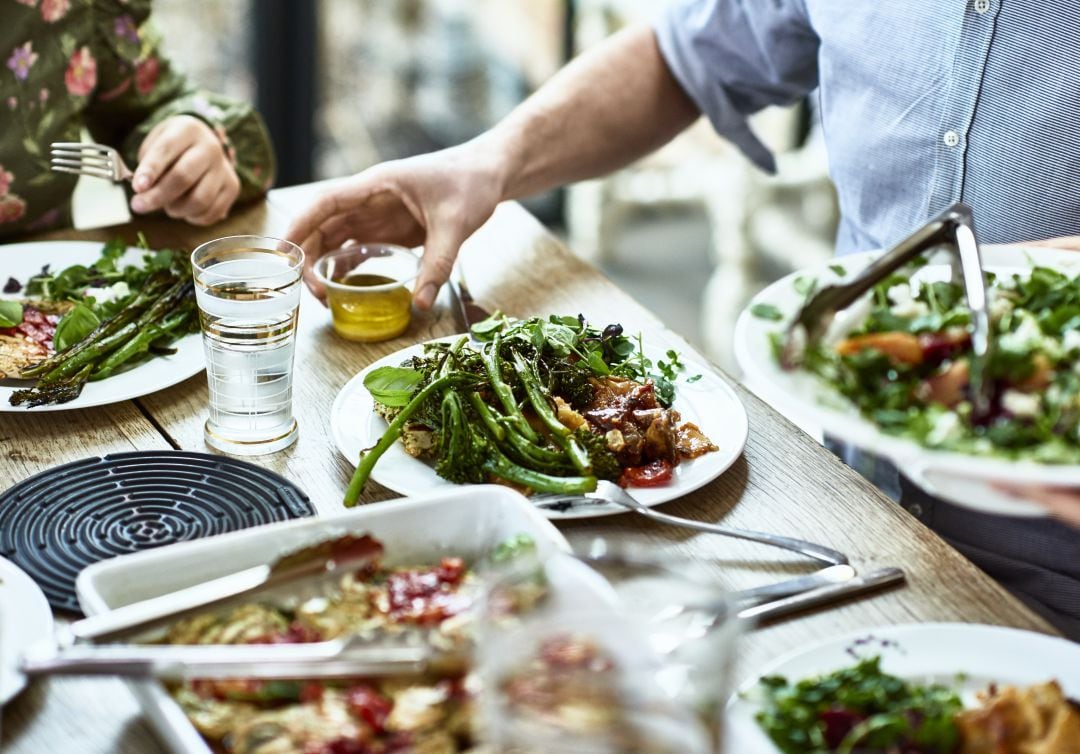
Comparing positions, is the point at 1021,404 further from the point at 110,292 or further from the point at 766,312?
the point at 110,292

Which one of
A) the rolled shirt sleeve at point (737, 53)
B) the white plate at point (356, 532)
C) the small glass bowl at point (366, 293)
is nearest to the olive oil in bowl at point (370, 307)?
the small glass bowl at point (366, 293)

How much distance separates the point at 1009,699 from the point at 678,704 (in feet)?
1.12

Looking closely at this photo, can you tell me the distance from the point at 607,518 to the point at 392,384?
325mm

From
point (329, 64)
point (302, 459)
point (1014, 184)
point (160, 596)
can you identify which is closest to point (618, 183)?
point (329, 64)

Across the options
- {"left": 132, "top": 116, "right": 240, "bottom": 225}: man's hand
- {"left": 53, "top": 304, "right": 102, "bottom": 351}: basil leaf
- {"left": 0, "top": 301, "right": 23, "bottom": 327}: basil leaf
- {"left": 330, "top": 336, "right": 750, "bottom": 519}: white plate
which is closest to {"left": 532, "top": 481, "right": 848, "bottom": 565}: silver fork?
{"left": 330, "top": 336, "right": 750, "bottom": 519}: white plate

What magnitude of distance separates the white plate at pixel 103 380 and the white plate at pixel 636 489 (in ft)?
0.80

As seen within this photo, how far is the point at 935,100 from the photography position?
5.81 ft

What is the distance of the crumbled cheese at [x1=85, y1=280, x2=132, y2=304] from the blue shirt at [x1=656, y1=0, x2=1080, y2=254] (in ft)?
3.51

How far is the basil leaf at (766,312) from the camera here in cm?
122

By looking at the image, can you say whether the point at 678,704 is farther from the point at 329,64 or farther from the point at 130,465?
the point at 329,64

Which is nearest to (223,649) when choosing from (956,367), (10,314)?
(956,367)

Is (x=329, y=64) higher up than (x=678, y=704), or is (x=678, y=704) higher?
(x=678, y=704)

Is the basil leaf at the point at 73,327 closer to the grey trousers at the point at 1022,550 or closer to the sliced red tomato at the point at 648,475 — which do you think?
the sliced red tomato at the point at 648,475

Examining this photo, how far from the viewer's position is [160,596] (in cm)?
111
